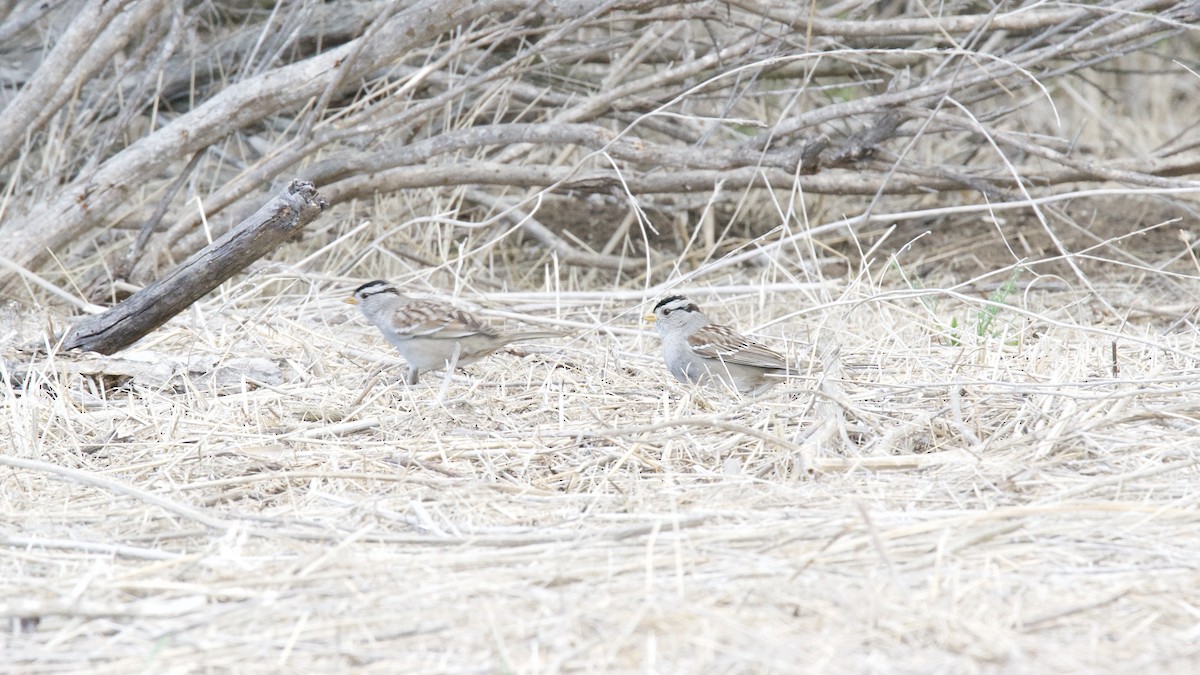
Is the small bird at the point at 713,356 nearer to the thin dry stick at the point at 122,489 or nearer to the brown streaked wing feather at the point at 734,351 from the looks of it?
the brown streaked wing feather at the point at 734,351

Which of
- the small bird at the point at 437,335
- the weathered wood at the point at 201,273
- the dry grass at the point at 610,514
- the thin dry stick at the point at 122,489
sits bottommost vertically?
the dry grass at the point at 610,514

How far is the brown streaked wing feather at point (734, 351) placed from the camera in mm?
4652

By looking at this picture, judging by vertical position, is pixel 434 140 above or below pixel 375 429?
above

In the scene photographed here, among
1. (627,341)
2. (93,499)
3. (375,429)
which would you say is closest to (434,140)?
(627,341)

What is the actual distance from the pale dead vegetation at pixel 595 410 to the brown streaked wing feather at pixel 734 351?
0.46 ft

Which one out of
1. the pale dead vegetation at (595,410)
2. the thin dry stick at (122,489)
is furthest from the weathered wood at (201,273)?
the thin dry stick at (122,489)

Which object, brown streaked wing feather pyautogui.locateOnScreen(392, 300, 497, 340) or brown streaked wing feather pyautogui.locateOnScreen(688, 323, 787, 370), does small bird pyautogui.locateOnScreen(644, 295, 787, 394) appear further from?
brown streaked wing feather pyautogui.locateOnScreen(392, 300, 497, 340)

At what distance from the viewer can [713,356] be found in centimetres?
466

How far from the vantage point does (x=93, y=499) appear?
3412mm

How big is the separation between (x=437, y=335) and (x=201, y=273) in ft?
2.80

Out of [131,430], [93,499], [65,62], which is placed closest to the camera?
[93,499]

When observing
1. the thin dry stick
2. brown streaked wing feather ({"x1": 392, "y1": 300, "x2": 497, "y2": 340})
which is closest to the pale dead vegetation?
the thin dry stick

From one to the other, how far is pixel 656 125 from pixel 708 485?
3925 millimetres

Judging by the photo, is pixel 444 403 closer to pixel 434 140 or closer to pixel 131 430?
pixel 131 430
